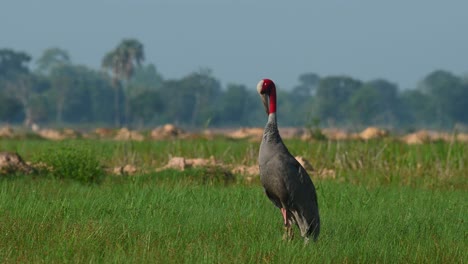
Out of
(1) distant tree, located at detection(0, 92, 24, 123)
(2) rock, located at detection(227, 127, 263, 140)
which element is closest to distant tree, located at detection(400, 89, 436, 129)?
(1) distant tree, located at detection(0, 92, 24, 123)

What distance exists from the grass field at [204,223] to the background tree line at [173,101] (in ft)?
242

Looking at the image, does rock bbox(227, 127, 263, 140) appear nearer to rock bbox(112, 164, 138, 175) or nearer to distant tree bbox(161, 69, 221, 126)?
rock bbox(112, 164, 138, 175)

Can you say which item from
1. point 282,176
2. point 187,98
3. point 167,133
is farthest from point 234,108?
point 282,176

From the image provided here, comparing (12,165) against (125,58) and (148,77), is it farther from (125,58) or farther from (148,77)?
(148,77)

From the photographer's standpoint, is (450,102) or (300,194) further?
(450,102)

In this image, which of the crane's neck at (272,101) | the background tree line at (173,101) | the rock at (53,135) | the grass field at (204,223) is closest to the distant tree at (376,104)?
the background tree line at (173,101)

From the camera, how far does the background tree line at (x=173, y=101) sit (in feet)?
305

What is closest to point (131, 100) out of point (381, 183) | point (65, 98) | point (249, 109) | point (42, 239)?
point (65, 98)

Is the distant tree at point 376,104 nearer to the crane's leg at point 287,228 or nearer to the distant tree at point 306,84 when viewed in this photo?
the distant tree at point 306,84

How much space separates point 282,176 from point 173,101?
9489 centimetres

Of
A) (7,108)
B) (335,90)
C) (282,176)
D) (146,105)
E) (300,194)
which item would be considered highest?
(335,90)

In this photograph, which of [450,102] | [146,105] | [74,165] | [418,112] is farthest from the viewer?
[418,112]

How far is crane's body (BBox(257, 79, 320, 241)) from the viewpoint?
763cm

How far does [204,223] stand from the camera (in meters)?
8.76
